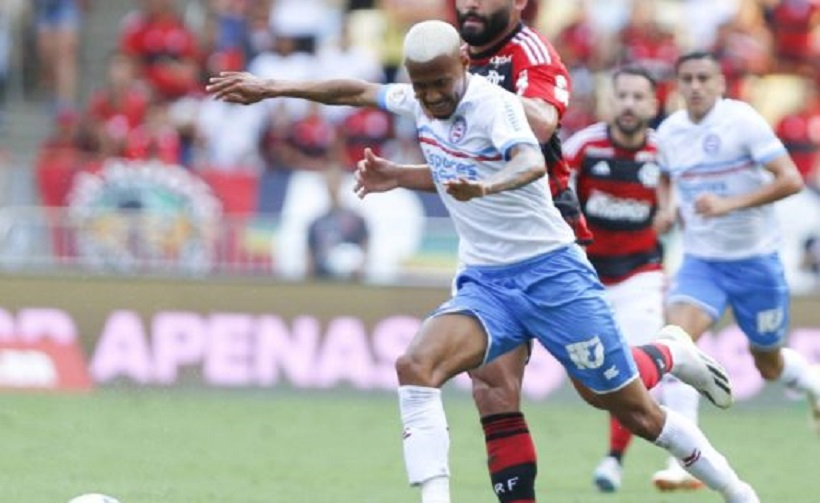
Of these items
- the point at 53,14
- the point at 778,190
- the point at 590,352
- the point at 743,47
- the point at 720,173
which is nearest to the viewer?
the point at 590,352

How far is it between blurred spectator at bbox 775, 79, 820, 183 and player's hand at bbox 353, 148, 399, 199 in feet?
40.4

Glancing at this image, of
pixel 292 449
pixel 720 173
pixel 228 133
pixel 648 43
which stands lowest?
pixel 292 449

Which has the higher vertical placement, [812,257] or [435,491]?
[435,491]

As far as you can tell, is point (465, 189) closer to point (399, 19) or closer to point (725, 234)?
point (725, 234)

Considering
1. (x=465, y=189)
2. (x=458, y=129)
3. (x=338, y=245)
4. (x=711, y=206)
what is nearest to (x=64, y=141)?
(x=338, y=245)

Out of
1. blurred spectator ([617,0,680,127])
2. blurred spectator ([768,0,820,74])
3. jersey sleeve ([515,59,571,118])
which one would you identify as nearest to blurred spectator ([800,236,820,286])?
blurred spectator ([617,0,680,127])

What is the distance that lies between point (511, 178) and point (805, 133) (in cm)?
1442

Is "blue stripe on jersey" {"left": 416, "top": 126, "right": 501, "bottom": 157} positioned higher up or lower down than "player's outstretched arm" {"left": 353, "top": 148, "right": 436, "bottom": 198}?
higher up

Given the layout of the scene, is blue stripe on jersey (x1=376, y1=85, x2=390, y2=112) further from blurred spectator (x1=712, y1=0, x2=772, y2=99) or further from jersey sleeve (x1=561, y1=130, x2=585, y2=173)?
blurred spectator (x1=712, y1=0, x2=772, y2=99)

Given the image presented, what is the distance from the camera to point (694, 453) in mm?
9469

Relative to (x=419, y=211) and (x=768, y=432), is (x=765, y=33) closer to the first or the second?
(x=419, y=211)

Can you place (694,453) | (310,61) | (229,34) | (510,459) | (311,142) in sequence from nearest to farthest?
(510,459) → (694,453) → (311,142) → (310,61) → (229,34)

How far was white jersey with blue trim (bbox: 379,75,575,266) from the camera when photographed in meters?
8.72

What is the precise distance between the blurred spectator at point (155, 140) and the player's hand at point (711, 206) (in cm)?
1030
